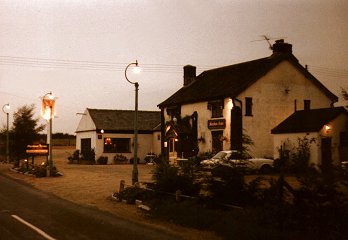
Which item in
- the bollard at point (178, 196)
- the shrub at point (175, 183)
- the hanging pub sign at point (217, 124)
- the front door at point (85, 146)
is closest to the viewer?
the bollard at point (178, 196)

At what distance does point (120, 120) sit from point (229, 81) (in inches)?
676

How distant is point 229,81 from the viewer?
38094mm

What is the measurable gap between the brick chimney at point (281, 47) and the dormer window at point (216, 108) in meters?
6.67

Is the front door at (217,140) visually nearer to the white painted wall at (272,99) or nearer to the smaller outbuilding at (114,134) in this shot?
the white painted wall at (272,99)

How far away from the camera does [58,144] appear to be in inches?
3723

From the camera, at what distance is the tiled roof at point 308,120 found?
30.5m

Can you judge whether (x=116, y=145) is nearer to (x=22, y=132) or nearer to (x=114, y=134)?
(x=114, y=134)

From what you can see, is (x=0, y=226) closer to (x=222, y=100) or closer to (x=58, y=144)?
(x=222, y=100)

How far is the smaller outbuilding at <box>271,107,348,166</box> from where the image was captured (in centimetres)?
3002

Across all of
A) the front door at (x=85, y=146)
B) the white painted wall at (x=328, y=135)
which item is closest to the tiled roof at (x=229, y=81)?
the white painted wall at (x=328, y=135)

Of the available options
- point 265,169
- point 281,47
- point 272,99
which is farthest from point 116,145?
point 265,169

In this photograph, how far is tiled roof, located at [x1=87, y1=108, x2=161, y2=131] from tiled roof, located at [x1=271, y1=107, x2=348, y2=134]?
67.0 feet

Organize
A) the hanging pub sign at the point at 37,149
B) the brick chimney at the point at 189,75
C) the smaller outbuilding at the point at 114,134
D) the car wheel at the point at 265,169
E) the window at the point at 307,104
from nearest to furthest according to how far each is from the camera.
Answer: the car wheel at the point at 265,169 → the hanging pub sign at the point at 37,149 → the window at the point at 307,104 → the brick chimney at the point at 189,75 → the smaller outbuilding at the point at 114,134

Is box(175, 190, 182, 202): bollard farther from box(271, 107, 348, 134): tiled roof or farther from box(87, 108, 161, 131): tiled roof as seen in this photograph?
box(87, 108, 161, 131): tiled roof
